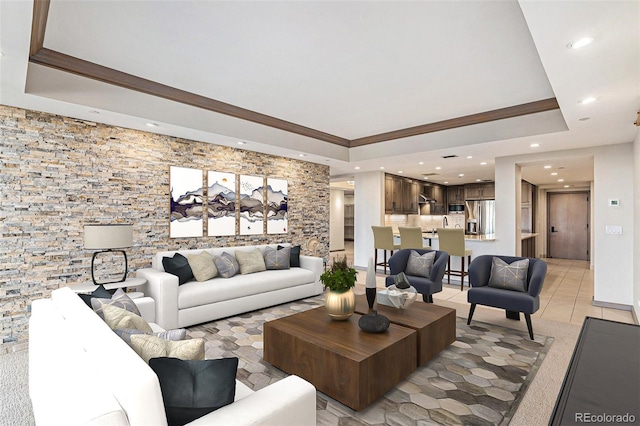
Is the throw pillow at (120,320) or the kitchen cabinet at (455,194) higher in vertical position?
the kitchen cabinet at (455,194)

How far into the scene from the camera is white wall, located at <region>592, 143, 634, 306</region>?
4.70 metres

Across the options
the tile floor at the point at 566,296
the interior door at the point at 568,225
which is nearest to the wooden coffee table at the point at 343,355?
the tile floor at the point at 566,296

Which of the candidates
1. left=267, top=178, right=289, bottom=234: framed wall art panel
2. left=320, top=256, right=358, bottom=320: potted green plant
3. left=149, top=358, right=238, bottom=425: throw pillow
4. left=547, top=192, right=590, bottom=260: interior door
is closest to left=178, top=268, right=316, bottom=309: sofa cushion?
left=267, top=178, right=289, bottom=234: framed wall art panel

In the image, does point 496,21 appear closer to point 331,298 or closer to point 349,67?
point 349,67

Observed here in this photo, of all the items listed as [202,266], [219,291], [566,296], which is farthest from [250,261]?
[566,296]

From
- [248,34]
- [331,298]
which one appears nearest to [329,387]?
[331,298]

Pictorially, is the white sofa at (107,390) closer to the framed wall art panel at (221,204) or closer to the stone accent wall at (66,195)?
the stone accent wall at (66,195)

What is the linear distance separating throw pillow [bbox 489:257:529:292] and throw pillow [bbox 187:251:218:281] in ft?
11.7

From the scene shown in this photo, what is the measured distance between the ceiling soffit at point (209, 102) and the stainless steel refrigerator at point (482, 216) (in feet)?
16.0

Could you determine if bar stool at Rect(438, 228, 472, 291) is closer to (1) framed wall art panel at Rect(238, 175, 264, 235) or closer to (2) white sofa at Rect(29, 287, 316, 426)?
(1) framed wall art panel at Rect(238, 175, 264, 235)

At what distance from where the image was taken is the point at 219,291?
4066mm

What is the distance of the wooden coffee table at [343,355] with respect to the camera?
2.23m

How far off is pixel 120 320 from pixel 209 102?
10.4 ft

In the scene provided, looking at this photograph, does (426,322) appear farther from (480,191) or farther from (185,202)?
(480,191)
